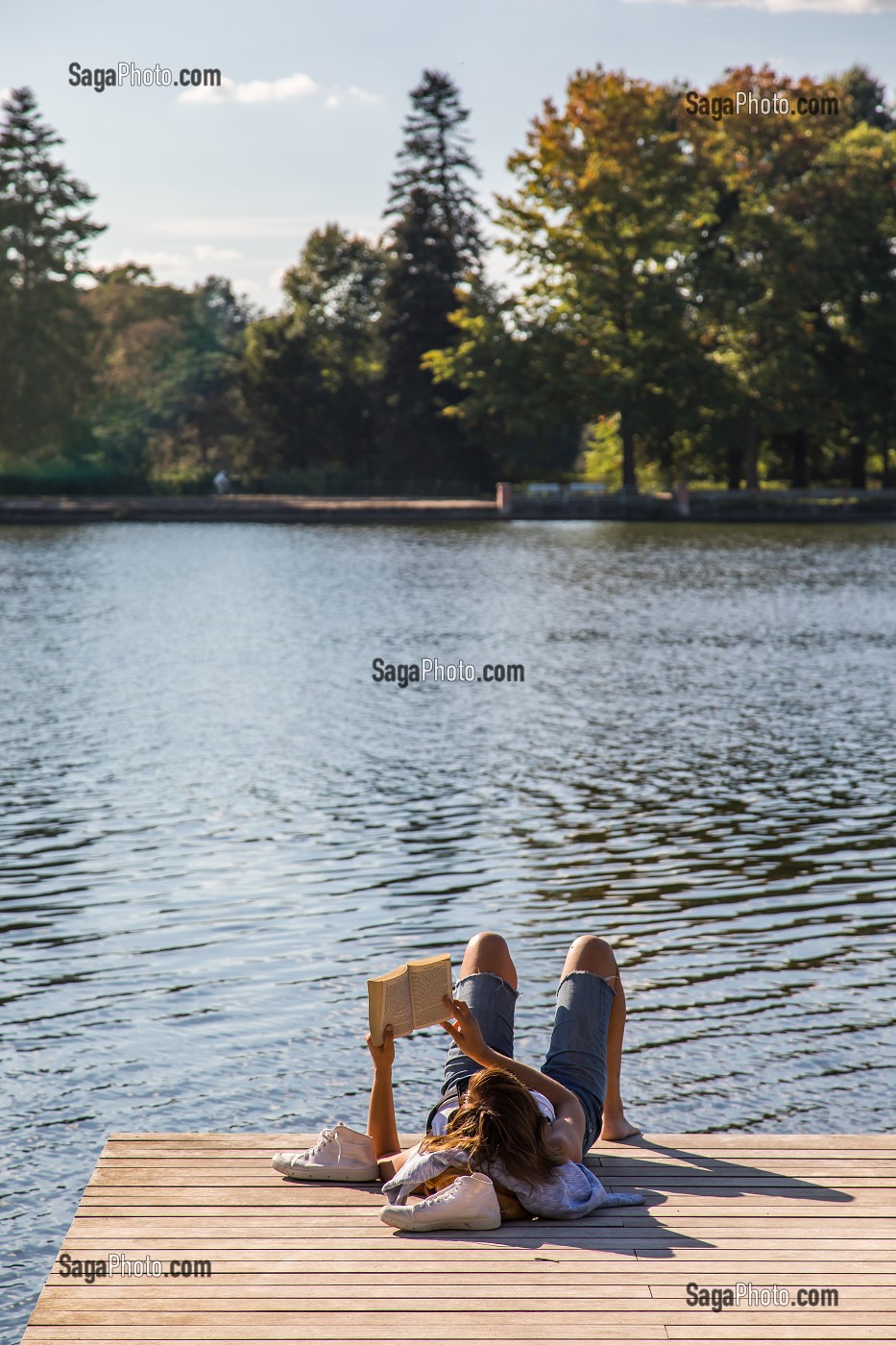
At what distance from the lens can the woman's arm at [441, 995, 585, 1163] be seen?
5.12 m

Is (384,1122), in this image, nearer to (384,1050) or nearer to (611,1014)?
(384,1050)

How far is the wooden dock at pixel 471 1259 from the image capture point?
435 centimetres

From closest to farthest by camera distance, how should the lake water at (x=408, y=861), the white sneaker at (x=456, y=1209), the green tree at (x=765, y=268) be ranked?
the white sneaker at (x=456, y=1209), the lake water at (x=408, y=861), the green tree at (x=765, y=268)

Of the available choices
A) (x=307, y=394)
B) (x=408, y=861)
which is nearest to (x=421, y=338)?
(x=307, y=394)

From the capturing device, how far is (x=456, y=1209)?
15.9ft

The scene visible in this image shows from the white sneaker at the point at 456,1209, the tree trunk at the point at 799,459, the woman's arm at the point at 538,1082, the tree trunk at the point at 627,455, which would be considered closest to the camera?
the white sneaker at the point at 456,1209

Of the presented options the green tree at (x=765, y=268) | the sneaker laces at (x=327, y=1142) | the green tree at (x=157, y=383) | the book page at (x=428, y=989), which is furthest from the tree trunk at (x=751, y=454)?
the book page at (x=428, y=989)

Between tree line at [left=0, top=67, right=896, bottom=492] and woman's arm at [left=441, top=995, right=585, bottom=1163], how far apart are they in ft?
195

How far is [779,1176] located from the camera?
547 cm

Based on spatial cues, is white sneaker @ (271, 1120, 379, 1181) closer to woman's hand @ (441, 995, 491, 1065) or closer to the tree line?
woman's hand @ (441, 995, 491, 1065)

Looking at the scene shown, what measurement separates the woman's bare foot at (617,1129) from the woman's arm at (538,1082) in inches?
27.6

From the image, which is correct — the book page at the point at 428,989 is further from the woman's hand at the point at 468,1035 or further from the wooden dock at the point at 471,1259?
the wooden dock at the point at 471,1259

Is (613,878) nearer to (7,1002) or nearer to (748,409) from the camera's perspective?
(7,1002)

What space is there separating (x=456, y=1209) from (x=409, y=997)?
2.22ft
